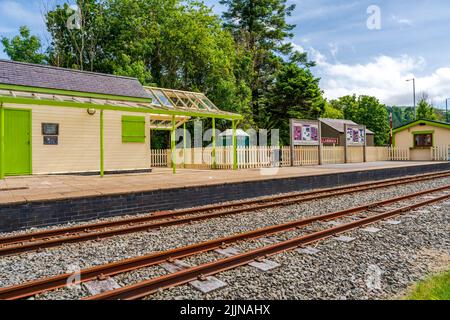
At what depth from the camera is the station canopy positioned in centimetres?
1105

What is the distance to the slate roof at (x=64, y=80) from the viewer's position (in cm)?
1284

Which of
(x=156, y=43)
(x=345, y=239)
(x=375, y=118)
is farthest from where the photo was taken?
(x=375, y=118)

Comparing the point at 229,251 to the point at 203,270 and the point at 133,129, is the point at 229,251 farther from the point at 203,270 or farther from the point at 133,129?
the point at 133,129

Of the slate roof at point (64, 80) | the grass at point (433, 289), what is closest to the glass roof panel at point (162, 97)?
the slate roof at point (64, 80)

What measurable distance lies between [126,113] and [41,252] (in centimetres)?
1044

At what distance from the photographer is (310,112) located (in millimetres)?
29438

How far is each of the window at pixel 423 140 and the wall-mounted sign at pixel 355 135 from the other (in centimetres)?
952

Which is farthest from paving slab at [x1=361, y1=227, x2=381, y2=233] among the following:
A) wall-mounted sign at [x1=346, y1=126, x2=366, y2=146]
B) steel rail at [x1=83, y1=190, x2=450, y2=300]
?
wall-mounted sign at [x1=346, y1=126, x2=366, y2=146]

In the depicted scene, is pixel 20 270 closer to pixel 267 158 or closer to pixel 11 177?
pixel 11 177

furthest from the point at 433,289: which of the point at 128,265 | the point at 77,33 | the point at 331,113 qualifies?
the point at 331,113

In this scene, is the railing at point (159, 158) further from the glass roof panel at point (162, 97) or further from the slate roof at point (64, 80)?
the slate roof at point (64, 80)

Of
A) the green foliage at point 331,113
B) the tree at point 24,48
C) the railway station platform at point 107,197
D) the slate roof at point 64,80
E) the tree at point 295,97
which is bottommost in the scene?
the railway station platform at point 107,197

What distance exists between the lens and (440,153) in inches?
1107

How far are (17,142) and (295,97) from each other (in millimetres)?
23130
